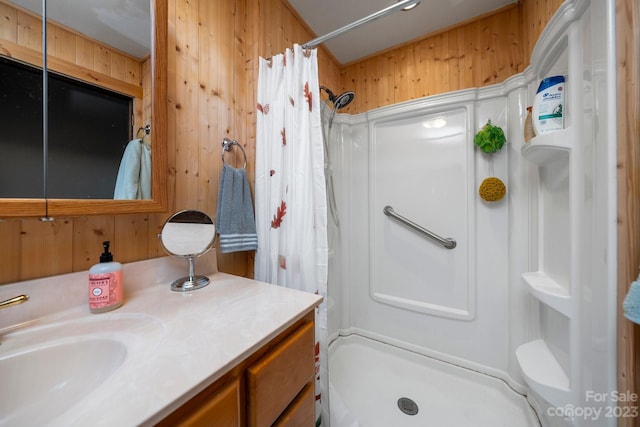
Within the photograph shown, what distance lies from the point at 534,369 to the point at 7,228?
191 centimetres

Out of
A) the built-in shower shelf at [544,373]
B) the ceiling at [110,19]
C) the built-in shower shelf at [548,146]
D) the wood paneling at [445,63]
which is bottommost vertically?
the built-in shower shelf at [544,373]

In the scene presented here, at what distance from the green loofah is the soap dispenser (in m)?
1.85

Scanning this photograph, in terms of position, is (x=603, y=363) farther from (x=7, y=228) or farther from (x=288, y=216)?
(x=7, y=228)

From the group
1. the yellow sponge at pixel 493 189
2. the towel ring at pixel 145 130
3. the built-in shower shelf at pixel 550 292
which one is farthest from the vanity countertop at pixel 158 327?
the yellow sponge at pixel 493 189

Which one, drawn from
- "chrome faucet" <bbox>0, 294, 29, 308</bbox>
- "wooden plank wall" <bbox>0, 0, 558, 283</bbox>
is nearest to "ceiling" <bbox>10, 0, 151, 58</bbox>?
"wooden plank wall" <bbox>0, 0, 558, 283</bbox>

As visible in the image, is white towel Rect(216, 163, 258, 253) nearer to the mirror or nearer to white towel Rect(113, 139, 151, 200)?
the mirror

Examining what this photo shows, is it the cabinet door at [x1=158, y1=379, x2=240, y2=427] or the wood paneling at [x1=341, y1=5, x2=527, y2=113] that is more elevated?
the wood paneling at [x1=341, y1=5, x2=527, y2=113]

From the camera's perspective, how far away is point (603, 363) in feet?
2.12

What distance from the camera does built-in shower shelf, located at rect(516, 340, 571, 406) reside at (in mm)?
848

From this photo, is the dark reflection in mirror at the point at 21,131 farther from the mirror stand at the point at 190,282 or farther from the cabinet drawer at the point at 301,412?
the cabinet drawer at the point at 301,412

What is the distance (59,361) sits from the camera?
50cm

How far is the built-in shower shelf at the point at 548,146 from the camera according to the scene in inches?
33.2

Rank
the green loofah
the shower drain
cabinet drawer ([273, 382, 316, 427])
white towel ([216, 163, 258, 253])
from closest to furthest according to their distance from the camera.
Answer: cabinet drawer ([273, 382, 316, 427]) < white towel ([216, 163, 258, 253]) < the shower drain < the green loofah

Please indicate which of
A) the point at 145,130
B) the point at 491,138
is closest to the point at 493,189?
the point at 491,138
